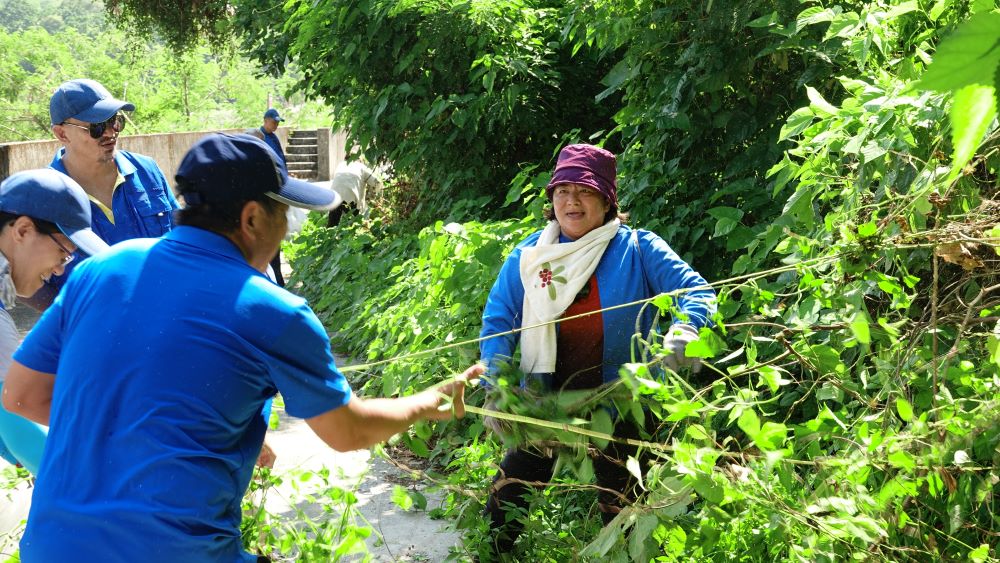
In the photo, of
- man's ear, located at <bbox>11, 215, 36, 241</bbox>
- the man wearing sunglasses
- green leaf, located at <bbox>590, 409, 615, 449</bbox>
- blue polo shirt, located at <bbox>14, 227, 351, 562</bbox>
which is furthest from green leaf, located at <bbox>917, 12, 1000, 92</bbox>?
the man wearing sunglasses

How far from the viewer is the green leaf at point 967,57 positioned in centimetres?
58

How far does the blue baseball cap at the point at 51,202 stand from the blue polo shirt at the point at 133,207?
80 centimetres

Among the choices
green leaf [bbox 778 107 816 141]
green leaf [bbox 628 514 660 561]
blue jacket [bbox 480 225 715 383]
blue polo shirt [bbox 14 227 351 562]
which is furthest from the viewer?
green leaf [bbox 778 107 816 141]

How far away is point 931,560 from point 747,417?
0.72 m

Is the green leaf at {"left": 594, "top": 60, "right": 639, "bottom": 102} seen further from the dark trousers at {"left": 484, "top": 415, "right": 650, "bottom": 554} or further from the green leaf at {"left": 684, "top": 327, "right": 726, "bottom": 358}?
the green leaf at {"left": 684, "top": 327, "right": 726, "bottom": 358}

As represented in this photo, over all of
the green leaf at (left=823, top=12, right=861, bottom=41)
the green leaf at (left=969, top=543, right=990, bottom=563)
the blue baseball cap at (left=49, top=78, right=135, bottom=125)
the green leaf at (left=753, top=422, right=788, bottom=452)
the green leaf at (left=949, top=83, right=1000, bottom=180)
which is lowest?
→ the green leaf at (left=969, top=543, right=990, bottom=563)

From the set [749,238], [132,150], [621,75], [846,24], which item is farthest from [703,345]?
[132,150]

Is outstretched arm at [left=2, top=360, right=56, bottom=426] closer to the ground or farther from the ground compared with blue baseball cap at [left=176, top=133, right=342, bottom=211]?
closer to the ground

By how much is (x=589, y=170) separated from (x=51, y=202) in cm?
169

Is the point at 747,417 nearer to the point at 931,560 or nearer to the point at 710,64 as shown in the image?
the point at 931,560

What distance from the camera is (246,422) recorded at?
2.02 meters

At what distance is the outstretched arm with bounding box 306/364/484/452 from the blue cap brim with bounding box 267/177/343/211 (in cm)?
45

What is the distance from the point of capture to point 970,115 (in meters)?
0.62

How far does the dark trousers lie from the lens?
129 inches
